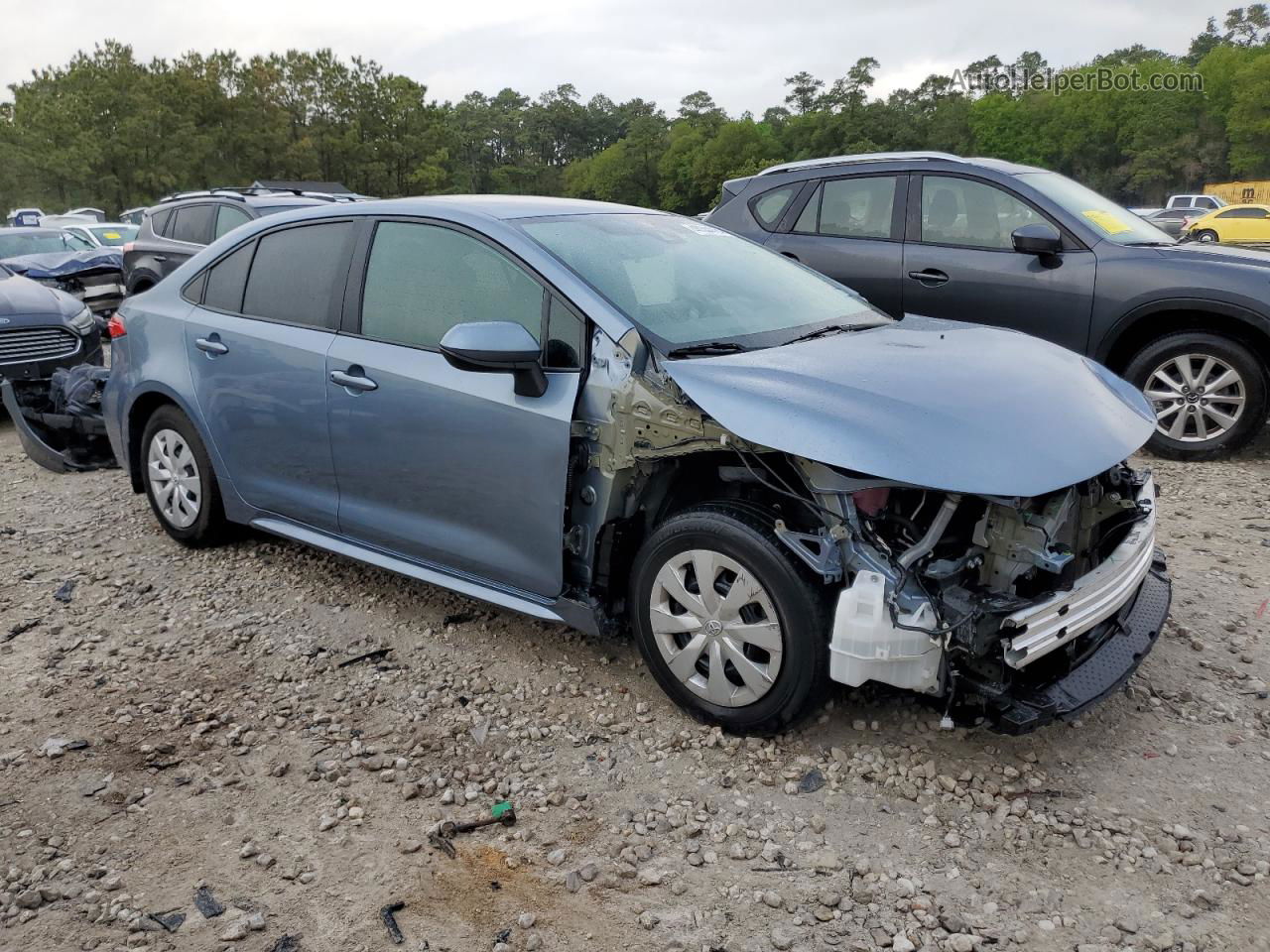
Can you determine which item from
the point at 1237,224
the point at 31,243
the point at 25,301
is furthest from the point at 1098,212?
the point at 1237,224

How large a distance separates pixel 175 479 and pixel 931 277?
15.1 feet

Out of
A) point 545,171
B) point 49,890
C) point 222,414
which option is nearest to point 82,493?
point 222,414

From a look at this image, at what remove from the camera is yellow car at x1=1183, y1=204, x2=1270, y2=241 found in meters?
26.4

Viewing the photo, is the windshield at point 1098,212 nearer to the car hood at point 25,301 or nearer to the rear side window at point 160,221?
the car hood at point 25,301

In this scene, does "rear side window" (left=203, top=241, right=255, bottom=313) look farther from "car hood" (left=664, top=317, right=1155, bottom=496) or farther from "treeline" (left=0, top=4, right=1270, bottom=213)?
"treeline" (left=0, top=4, right=1270, bottom=213)

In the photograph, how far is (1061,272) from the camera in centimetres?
604

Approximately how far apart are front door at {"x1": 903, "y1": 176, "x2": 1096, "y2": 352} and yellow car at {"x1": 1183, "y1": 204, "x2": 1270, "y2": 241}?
76.9 feet

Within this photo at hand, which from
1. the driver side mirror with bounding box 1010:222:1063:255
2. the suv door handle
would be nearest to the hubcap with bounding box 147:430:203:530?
the suv door handle

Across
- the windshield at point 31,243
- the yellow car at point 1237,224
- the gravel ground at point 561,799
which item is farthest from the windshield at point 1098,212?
the yellow car at point 1237,224

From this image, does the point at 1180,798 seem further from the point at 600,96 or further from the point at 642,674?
the point at 600,96

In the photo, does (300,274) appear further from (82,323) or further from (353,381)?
(82,323)

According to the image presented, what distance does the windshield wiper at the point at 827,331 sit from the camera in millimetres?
3506

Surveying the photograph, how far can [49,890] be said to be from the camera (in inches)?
102

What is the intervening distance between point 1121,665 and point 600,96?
432ft
